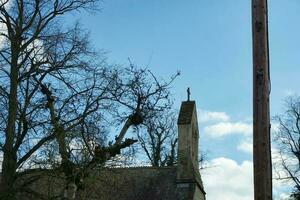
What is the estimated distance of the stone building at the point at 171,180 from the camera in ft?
107

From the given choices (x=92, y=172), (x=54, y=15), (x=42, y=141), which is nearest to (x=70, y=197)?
(x=92, y=172)

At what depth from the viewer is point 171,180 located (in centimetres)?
3372

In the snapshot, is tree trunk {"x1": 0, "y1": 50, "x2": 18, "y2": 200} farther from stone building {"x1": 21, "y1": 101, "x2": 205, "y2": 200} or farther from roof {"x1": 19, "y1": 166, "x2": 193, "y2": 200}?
stone building {"x1": 21, "y1": 101, "x2": 205, "y2": 200}

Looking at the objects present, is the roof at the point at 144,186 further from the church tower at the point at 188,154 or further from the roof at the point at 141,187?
the church tower at the point at 188,154

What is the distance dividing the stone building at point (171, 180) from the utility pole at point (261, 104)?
78.6ft

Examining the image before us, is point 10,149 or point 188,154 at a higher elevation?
Answer: point 188,154

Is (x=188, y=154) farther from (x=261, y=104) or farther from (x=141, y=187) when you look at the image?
(x=261, y=104)

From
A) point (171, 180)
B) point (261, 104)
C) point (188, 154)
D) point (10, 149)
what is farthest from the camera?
point (188, 154)

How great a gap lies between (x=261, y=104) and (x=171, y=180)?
26.2m

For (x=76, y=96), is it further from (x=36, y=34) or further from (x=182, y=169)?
(x=182, y=169)

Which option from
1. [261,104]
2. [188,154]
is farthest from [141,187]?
[261,104]

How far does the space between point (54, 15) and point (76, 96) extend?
3.71m

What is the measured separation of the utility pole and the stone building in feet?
78.6

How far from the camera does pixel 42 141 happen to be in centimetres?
2052
